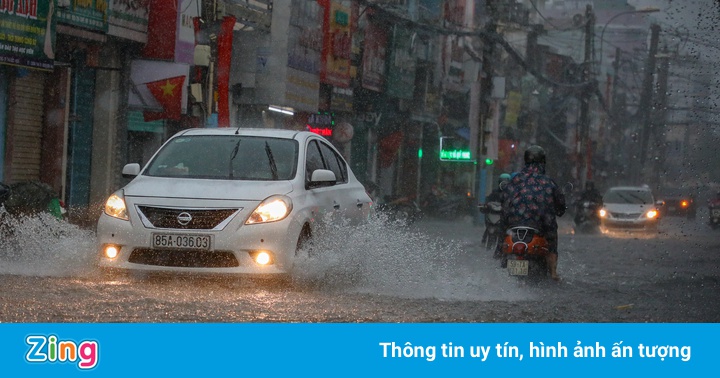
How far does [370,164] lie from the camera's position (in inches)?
1570

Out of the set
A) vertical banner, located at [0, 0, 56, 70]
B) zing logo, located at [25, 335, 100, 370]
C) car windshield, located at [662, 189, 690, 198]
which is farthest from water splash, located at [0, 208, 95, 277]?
car windshield, located at [662, 189, 690, 198]

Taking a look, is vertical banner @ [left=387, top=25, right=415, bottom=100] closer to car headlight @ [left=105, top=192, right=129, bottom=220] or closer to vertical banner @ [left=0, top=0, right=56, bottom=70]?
vertical banner @ [left=0, top=0, right=56, bottom=70]

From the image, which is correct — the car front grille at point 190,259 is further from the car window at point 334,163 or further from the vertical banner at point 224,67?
the vertical banner at point 224,67

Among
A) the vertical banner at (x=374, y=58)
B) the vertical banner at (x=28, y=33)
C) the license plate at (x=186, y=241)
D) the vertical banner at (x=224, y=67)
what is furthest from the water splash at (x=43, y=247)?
the vertical banner at (x=374, y=58)

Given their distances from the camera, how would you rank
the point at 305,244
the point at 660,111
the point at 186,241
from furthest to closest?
the point at 660,111
the point at 305,244
the point at 186,241

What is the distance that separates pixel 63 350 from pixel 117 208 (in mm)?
5916

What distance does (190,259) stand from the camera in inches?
351

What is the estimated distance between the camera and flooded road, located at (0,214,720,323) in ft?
24.3

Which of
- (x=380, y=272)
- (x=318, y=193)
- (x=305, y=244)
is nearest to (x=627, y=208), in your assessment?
(x=380, y=272)

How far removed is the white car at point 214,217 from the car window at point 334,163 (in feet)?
3.29

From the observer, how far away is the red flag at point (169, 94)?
2228 centimetres

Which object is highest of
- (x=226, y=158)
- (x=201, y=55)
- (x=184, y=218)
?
(x=201, y=55)

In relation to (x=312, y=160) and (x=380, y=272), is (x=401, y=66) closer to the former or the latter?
(x=312, y=160)

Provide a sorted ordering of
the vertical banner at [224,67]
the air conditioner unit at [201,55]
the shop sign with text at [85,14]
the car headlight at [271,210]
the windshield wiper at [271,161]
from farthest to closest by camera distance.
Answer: the vertical banner at [224,67]
the air conditioner unit at [201,55]
the shop sign with text at [85,14]
the windshield wiper at [271,161]
the car headlight at [271,210]
